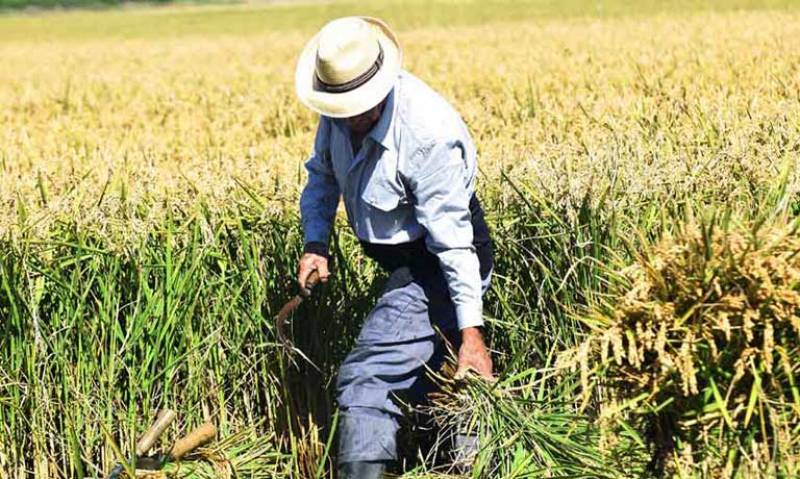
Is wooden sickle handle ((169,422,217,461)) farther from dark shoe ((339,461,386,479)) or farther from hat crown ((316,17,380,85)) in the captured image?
hat crown ((316,17,380,85))

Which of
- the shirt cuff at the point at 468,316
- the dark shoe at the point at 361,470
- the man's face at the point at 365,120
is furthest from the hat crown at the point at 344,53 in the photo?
the dark shoe at the point at 361,470

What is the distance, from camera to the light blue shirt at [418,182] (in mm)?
4332

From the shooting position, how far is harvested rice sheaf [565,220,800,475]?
3.58 m

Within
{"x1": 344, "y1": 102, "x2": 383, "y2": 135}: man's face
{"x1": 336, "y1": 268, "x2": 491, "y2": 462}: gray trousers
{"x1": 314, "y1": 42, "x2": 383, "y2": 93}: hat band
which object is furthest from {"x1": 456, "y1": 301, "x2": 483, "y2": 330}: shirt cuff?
{"x1": 314, "y1": 42, "x2": 383, "y2": 93}: hat band

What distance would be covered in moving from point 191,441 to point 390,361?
A: 2.69 feet

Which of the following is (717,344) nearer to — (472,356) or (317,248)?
(472,356)

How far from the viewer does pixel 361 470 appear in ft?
14.7

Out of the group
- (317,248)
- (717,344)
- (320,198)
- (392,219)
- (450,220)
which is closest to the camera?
(717,344)

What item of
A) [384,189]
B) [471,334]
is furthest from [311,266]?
[471,334]

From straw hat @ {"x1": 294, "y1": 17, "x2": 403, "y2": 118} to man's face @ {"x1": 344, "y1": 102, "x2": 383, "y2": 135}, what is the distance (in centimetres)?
9

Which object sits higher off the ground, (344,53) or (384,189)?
(344,53)

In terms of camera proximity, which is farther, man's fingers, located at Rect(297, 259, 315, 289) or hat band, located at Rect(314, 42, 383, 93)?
man's fingers, located at Rect(297, 259, 315, 289)

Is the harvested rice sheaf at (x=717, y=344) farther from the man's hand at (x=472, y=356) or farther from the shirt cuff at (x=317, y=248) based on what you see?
the shirt cuff at (x=317, y=248)

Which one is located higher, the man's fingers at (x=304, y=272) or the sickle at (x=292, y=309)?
the man's fingers at (x=304, y=272)
